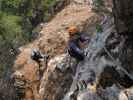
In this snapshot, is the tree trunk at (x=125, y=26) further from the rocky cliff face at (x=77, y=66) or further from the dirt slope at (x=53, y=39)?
the dirt slope at (x=53, y=39)

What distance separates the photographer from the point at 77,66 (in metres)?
14.0

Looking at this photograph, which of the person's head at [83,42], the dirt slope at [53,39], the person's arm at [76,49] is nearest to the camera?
the person's arm at [76,49]

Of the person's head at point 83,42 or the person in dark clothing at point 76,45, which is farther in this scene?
the person's head at point 83,42

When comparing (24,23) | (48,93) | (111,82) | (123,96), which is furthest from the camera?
(24,23)

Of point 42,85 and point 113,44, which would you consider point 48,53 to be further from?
point 113,44

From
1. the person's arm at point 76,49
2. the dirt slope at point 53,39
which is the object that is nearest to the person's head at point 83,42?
the person's arm at point 76,49

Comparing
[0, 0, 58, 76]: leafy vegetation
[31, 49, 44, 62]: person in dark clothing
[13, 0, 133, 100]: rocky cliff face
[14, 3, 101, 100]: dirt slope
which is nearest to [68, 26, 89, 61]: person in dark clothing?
[13, 0, 133, 100]: rocky cliff face

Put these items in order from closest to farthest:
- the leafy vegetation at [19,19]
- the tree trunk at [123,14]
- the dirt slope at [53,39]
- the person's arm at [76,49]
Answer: the tree trunk at [123,14], the person's arm at [76,49], the dirt slope at [53,39], the leafy vegetation at [19,19]

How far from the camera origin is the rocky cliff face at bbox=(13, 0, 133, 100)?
1123 cm

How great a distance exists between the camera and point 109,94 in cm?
1091

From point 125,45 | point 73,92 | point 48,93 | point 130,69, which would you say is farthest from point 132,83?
point 48,93

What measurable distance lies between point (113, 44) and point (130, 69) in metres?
1.39

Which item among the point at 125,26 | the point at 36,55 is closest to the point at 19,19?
the point at 36,55

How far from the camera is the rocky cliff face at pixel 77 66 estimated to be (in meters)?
11.2
